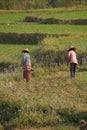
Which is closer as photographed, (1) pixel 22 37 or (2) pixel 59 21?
(1) pixel 22 37

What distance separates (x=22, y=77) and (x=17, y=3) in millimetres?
40911

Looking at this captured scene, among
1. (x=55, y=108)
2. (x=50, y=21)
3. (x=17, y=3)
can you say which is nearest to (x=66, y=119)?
(x=55, y=108)

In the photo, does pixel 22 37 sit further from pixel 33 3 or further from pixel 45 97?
pixel 33 3

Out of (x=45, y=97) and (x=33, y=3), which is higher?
(x=45, y=97)

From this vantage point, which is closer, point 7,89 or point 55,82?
point 7,89

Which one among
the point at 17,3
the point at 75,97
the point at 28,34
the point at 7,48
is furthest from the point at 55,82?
the point at 17,3

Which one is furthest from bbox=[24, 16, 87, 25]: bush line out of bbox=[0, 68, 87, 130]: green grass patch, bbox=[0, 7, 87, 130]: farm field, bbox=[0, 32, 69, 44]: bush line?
bbox=[0, 68, 87, 130]: green grass patch

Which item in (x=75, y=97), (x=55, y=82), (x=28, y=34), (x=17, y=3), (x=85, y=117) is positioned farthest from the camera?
(x=17, y=3)

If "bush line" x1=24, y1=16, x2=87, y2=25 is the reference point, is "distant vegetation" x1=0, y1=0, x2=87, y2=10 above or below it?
below

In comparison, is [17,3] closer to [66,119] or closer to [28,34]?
[28,34]

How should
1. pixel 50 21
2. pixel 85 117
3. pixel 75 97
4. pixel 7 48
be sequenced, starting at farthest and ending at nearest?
pixel 50 21 → pixel 7 48 → pixel 75 97 → pixel 85 117

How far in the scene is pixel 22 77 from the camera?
15.9m

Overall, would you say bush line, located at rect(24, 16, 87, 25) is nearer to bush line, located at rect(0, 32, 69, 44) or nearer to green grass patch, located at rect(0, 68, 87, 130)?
bush line, located at rect(0, 32, 69, 44)

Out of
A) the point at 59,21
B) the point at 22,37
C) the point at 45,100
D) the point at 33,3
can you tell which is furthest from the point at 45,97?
the point at 33,3
